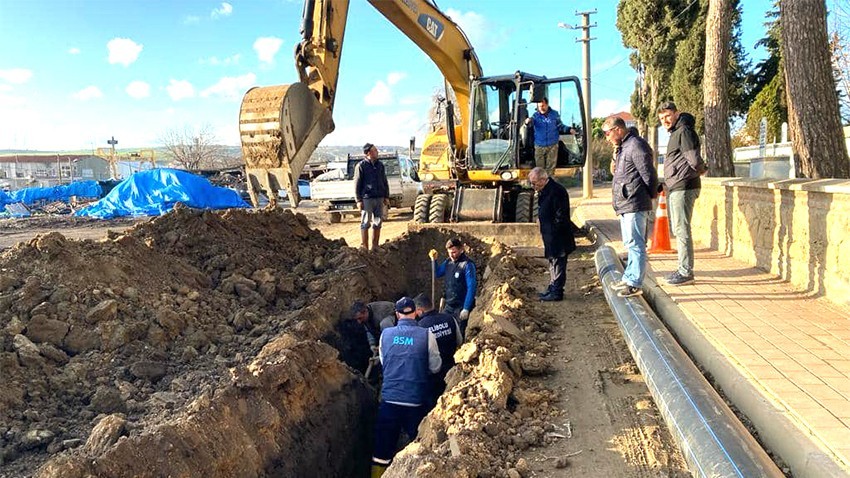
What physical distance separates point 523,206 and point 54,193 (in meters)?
25.7

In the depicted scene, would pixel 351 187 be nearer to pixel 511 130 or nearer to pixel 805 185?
pixel 511 130

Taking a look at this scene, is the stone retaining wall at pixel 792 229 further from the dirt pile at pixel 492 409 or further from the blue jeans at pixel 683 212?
the dirt pile at pixel 492 409

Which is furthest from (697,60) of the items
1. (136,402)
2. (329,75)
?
(136,402)

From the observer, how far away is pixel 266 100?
7.29 meters

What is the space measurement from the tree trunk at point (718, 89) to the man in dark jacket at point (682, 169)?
5759 mm

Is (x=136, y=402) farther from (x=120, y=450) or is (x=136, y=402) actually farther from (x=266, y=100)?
(x=266, y=100)

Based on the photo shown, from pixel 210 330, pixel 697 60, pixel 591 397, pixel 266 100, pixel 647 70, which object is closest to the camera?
pixel 591 397

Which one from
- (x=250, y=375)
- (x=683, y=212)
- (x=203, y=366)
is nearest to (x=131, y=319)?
(x=203, y=366)

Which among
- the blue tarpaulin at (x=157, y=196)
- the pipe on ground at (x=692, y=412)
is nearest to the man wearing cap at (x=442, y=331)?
the pipe on ground at (x=692, y=412)

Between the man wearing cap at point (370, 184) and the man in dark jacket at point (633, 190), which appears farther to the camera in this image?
the man wearing cap at point (370, 184)

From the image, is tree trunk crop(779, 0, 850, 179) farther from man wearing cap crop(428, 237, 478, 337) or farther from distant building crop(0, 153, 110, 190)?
distant building crop(0, 153, 110, 190)

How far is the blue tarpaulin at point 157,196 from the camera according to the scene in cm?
2280

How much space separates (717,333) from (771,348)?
423 mm

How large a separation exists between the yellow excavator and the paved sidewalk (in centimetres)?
416
